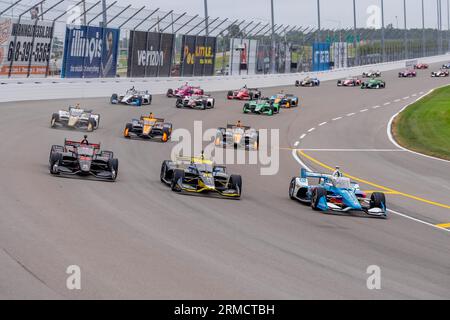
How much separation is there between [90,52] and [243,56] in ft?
75.8

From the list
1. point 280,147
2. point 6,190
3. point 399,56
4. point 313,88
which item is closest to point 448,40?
point 399,56

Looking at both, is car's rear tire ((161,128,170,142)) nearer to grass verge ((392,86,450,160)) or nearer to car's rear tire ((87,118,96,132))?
car's rear tire ((87,118,96,132))

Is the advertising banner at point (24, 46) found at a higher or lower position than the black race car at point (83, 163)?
higher

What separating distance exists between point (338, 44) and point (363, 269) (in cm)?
8951

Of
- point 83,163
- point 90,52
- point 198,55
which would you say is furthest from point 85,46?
point 83,163

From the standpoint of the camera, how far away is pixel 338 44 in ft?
325

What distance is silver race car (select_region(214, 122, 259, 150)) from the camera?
28656mm

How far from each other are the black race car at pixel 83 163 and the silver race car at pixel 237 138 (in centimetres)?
966

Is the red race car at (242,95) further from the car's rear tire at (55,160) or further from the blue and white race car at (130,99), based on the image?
the car's rear tire at (55,160)

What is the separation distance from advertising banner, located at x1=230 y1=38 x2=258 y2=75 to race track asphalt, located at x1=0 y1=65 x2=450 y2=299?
137 feet

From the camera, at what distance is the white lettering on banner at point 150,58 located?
54594 mm

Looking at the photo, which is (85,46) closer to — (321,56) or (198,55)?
(198,55)

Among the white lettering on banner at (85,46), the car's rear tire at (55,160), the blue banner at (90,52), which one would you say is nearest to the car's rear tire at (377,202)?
the car's rear tire at (55,160)
